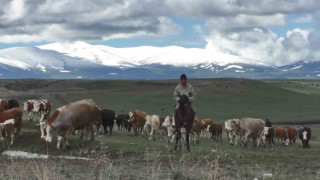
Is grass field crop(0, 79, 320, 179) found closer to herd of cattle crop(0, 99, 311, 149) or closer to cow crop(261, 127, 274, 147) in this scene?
herd of cattle crop(0, 99, 311, 149)

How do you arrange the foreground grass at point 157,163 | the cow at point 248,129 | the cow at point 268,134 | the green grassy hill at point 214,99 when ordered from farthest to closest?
the green grassy hill at point 214,99 < the cow at point 268,134 < the cow at point 248,129 < the foreground grass at point 157,163

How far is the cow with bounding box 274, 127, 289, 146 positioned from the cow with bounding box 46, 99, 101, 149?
17.2 meters

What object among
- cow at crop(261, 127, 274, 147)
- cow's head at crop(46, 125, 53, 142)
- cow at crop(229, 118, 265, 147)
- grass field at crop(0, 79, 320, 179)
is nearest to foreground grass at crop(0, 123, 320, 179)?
grass field at crop(0, 79, 320, 179)

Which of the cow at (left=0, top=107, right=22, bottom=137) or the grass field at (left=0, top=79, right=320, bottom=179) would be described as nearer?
the grass field at (left=0, top=79, right=320, bottom=179)

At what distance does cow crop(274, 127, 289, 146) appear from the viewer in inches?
1533

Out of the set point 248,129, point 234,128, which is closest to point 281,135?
point 234,128

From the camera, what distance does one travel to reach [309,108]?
9406cm

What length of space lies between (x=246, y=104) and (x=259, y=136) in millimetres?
61394

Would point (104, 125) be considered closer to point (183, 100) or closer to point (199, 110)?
point (183, 100)

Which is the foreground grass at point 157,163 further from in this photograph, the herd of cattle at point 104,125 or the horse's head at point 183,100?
the horse's head at point 183,100

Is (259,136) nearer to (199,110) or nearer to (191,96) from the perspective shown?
(191,96)

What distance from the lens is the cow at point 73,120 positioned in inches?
946

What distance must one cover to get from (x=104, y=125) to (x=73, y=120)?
43.4 ft

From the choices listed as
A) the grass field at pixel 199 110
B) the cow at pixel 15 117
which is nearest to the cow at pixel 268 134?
the grass field at pixel 199 110
